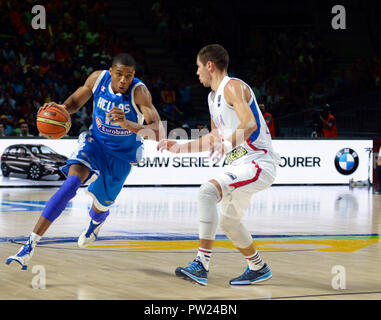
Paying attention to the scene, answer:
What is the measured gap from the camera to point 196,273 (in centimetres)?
532

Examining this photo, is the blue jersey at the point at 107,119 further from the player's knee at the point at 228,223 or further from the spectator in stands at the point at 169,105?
the spectator in stands at the point at 169,105

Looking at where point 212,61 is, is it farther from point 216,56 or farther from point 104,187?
point 104,187

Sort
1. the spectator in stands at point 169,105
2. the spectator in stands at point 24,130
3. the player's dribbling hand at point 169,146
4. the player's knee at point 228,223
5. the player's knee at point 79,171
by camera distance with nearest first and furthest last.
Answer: the player's dribbling hand at point 169,146
the player's knee at point 228,223
the player's knee at point 79,171
the spectator in stands at point 24,130
the spectator in stands at point 169,105

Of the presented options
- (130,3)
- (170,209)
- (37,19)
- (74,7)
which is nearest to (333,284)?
(170,209)

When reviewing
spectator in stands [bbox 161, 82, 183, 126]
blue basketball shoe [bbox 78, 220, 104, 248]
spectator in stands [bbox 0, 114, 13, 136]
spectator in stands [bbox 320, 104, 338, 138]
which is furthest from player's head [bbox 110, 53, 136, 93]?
spectator in stands [bbox 161, 82, 183, 126]

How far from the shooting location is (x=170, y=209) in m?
11.6

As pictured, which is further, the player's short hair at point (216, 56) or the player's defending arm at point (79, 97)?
the player's defending arm at point (79, 97)

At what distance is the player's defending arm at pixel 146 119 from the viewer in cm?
584

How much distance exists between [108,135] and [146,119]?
521 mm

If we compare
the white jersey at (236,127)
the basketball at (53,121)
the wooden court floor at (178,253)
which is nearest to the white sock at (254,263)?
the wooden court floor at (178,253)

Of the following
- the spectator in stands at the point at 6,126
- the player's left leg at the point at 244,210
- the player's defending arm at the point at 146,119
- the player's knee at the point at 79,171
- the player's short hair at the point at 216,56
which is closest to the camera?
the player's left leg at the point at 244,210

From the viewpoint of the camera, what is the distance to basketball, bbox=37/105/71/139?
6.43 meters
